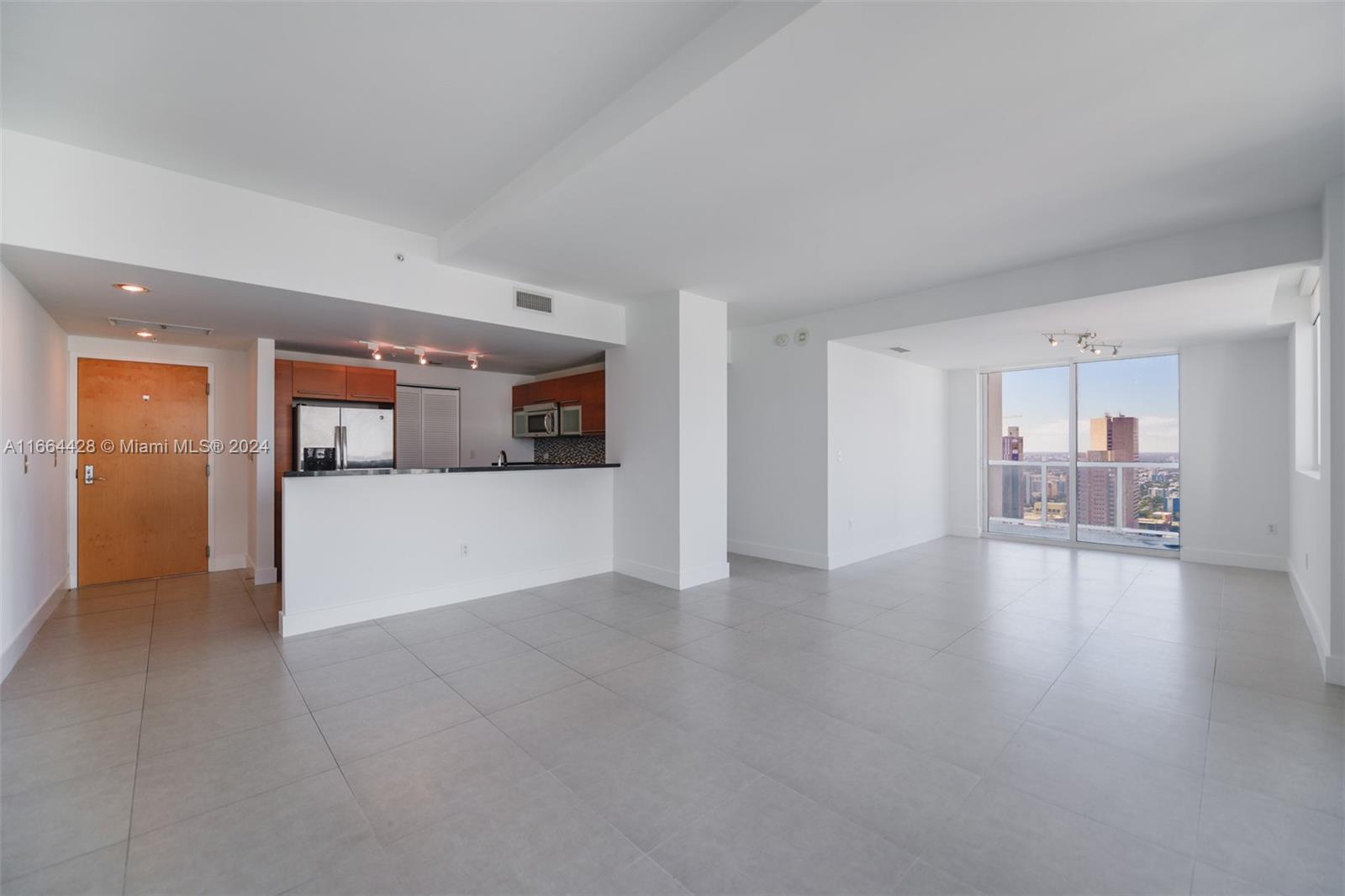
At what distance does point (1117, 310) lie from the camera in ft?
14.7

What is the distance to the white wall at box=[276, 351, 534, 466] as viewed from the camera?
704 centimetres

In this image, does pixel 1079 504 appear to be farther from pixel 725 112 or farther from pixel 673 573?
pixel 725 112

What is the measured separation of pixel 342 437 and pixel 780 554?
4.77 metres

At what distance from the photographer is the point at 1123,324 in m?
5.03

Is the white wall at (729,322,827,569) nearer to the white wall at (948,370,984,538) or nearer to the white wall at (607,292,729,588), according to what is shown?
the white wall at (607,292,729,588)

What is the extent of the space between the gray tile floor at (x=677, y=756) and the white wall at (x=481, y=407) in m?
3.58

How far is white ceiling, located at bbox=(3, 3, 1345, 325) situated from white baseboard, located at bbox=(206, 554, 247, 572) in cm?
431

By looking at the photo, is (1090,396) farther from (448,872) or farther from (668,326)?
(448,872)

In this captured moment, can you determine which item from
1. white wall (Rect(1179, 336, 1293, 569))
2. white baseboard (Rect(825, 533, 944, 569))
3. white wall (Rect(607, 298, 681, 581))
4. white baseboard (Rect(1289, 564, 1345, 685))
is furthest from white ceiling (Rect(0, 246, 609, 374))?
white wall (Rect(1179, 336, 1293, 569))

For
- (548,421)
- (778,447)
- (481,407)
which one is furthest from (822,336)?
(481,407)

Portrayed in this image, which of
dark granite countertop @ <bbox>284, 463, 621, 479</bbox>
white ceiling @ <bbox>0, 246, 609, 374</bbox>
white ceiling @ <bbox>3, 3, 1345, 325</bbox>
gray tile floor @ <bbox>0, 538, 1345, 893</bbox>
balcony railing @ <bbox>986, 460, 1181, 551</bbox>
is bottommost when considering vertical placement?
gray tile floor @ <bbox>0, 538, 1345, 893</bbox>

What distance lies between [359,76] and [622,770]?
3.02m

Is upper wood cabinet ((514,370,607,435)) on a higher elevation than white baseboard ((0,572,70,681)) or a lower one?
higher

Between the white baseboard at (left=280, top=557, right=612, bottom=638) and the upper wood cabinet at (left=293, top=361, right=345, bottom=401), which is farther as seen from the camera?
the upper wood cabinet at (left=293, top=361, right=345, bottom=401)
